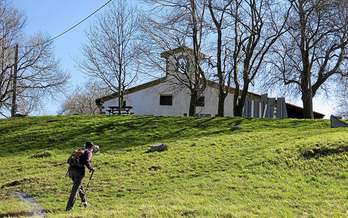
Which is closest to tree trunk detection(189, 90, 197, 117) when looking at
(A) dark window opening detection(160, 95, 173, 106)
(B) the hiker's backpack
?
(A) dark window opening detection(160, 95, 173, 106)

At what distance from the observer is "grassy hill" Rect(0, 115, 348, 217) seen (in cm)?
798

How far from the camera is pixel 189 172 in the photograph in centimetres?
1216

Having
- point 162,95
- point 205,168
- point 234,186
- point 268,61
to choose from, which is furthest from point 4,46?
point 234,186

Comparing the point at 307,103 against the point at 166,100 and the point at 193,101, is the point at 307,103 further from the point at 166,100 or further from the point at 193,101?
the point at 166,100

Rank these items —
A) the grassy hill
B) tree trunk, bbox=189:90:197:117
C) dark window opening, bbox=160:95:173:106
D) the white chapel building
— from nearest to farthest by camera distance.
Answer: the grassy hill, tree trunk, bbox=189:90:197:117, the white chapel building, dark window opening, bbox=160:95:173:106

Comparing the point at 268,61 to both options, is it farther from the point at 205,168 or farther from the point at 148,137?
the point at 205,168

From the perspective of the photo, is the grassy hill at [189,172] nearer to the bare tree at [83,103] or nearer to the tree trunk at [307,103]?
the tree trunk at [307,103]

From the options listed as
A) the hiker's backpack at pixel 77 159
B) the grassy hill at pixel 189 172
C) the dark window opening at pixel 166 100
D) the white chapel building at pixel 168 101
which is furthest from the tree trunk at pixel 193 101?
the hiker's backpack at pixel 77 159

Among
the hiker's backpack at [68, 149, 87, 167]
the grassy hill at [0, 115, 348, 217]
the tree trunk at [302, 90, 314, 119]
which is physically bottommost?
the grassy hill at [0, 115, 348, 217]

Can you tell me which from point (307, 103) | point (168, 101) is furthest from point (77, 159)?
point (168, 101)

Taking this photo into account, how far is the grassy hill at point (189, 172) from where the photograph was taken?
26.2 feet

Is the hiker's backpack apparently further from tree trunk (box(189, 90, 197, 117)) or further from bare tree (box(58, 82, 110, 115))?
bare tree (box(58, 82, 110, 115))

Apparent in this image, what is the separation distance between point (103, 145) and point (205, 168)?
7.41m

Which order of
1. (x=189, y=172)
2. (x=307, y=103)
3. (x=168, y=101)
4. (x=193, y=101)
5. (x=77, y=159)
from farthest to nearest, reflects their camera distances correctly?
1. (x=168, y=101)
2. (x=193, y=101)
3. (x=307, y=103)
4. (x=189, y=172)
5. (x=77, y=159)
